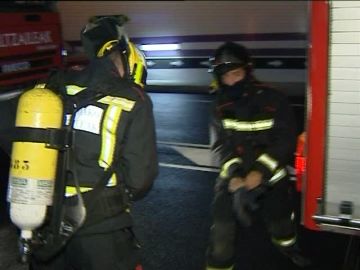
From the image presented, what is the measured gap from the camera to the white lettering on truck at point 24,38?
23.5 feet

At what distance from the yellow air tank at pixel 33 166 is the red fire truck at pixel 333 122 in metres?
1.16

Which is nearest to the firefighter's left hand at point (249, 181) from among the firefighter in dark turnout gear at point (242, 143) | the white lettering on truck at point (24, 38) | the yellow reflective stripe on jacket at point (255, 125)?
the firefighter in dark turnout gear at point (242, 143)

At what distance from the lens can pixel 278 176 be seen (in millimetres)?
3344

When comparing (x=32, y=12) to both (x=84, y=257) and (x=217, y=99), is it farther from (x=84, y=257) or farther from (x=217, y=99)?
(x=84, y=257)

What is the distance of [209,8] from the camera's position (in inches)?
423

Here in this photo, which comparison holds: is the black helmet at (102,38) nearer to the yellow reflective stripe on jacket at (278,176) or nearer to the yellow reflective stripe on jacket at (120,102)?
the yellow reflective stripe on jacket at (120,102)

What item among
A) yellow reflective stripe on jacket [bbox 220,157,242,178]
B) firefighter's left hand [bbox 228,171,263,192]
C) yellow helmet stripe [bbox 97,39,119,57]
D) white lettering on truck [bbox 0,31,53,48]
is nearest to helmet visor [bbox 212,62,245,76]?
yellow reflective stripe on jacket [bbox 220,157,242,178]

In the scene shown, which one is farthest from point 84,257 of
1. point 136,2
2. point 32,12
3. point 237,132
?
point 136,2

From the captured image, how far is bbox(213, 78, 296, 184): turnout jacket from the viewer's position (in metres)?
3.21

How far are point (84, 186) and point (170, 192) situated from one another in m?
2.94

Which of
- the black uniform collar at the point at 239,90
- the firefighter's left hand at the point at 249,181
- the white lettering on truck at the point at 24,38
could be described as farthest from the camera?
the white lettering on truck at the point at 24,38

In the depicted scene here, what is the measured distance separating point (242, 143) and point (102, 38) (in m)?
1.13

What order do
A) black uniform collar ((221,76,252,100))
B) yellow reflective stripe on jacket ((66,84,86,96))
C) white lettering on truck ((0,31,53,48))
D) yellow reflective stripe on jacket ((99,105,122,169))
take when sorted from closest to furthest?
yellow reflective stripe on jacket ((99,105,122,169)) → yellow reflective stripe on jacket ((66,84,86,96)) → black uniform collar ((221,76,252,100)) → white lettering on truck ((0,31,53,48))

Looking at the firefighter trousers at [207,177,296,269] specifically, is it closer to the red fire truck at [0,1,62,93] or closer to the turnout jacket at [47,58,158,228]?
the turnout jacket at [47,58,158,228]
